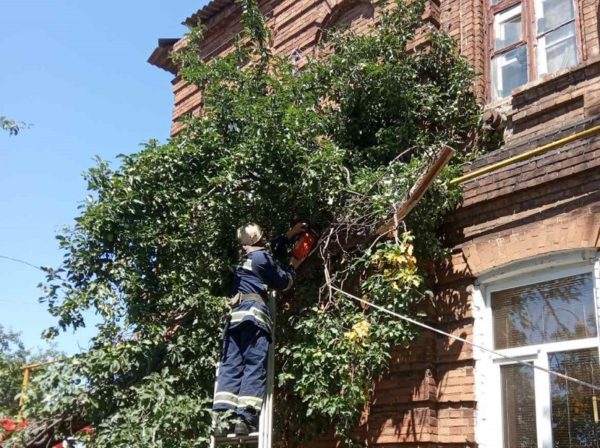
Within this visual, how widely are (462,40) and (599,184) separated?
321cm

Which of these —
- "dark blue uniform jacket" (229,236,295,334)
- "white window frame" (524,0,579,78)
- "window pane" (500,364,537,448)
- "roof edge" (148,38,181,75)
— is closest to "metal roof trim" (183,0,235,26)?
"roof edge" (148,38,181,75)

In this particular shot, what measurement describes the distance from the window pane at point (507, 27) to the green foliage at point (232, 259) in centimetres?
129

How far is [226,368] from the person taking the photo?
219 inches

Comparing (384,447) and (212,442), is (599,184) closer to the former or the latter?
(384,447)

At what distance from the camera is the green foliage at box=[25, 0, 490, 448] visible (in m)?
5.59

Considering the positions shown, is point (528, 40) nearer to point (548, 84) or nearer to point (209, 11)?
point (548, 84)

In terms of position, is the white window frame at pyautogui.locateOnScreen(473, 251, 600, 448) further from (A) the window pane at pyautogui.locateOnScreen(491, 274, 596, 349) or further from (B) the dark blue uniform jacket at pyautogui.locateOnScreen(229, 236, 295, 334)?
(B) the dark blue uniform jacket at pyautogui.locateOnScreen(229, 236, 295, 334)

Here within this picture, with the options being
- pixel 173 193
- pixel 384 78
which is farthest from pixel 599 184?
pixel 173 193

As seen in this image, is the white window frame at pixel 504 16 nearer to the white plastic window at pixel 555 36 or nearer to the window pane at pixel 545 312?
the white plastic window at pixel 555 36

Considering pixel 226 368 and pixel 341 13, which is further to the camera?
pixel 341 13

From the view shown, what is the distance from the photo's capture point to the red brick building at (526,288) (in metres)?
5.45

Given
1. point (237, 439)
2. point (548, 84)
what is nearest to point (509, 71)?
point (548, 84)

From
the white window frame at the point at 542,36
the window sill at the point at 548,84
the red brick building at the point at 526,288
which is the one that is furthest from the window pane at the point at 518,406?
the white window frame at the point at 542,36

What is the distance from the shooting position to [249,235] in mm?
6156
